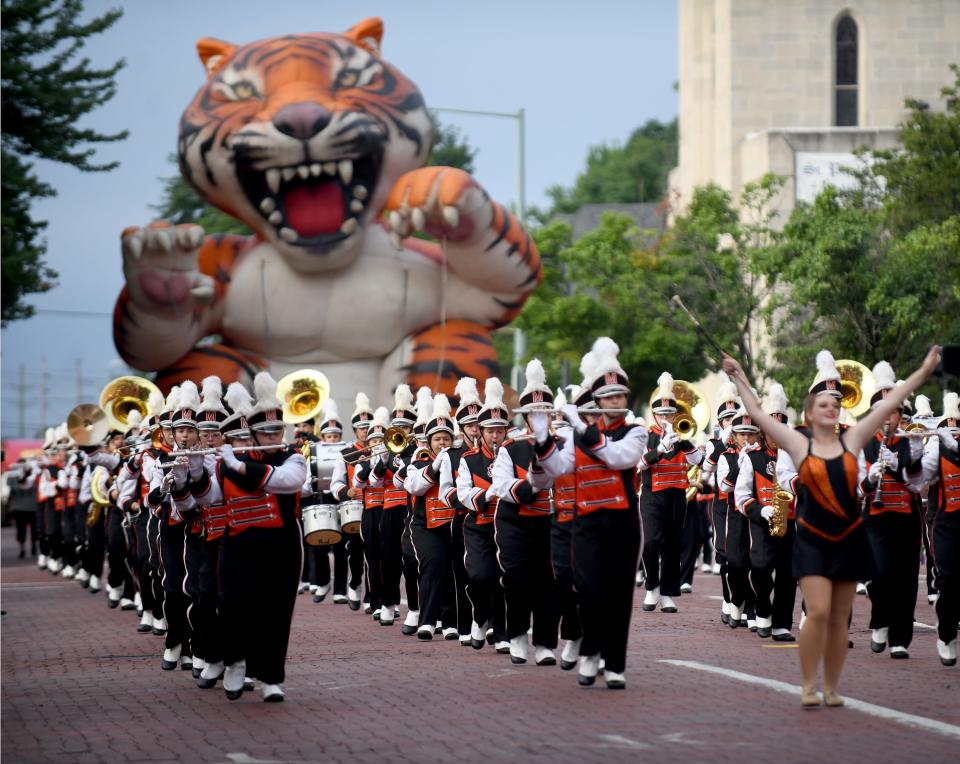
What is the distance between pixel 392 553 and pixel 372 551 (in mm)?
664

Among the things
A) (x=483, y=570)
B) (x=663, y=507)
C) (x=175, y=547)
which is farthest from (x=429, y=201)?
(x=175, y=547)

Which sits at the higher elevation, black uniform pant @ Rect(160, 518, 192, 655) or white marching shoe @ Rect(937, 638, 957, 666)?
black uniform pant @ Rect(160, 518, 192, 655)

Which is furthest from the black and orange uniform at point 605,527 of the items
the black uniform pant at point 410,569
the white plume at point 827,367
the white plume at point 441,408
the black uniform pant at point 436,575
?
the black uniform pant at point 410,569

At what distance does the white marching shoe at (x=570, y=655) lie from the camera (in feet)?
44.7

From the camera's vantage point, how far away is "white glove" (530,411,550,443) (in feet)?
40.3

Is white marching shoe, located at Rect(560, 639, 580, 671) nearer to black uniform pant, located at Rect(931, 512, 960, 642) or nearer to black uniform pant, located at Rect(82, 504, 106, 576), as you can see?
black uniform pant, located at Rect(931, 512, 960, 642)

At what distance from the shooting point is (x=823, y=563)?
11.1m

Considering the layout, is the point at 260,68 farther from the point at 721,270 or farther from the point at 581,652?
the point at 581,652

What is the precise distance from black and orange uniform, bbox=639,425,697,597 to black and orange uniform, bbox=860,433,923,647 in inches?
205

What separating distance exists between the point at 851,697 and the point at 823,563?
40.5 inches

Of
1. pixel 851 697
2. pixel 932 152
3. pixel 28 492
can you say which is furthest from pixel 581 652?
pixel 28 492

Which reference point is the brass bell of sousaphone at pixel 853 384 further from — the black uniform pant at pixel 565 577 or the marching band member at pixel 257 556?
the marching band member at pixel 257 556

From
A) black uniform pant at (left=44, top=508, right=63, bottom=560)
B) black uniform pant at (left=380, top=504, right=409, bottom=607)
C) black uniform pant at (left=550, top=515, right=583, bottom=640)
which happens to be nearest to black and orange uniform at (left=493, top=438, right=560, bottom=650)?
black uniform pant at (left=550, top=515, right=583, bottom=640)

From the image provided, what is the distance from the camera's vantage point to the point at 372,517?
19.4 m
